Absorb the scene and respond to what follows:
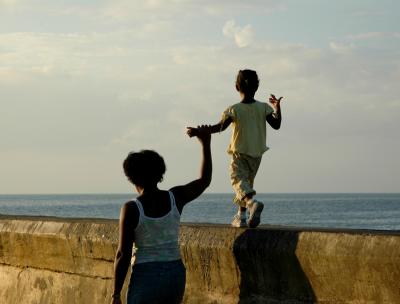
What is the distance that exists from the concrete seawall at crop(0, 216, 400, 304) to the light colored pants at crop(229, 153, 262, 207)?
2.04 ft

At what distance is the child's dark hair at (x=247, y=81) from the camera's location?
21.8 feet

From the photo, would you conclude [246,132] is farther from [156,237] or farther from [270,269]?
[156,237]

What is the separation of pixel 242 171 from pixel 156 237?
1866 millimetres

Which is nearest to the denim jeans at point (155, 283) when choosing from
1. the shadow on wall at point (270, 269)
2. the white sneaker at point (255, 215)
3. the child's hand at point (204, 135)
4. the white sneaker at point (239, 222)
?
the shadow on wall at point (270, 269)

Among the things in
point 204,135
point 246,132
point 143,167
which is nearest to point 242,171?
point 246,132

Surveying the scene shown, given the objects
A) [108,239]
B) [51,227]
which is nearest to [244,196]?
[108,239]

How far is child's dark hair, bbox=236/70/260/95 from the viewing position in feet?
21.8

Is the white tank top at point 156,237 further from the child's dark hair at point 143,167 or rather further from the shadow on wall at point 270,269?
the shadow on wall at point 270,269

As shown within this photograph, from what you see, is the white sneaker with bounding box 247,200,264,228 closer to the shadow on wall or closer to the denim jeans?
the shadow on wall

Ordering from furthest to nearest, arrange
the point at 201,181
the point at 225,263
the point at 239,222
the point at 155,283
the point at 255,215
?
1. the point at 239,222
2. the point at 255,215
3. the point at 225,263
4. the point at 201,181
5. the point at 155,283

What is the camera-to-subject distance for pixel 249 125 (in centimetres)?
659

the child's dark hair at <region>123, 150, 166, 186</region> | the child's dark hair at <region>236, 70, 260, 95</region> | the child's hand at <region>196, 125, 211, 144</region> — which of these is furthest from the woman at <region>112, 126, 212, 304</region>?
the child's dark hair at <region>236, 70, 260, 95</region>

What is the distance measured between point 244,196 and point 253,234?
994 mm

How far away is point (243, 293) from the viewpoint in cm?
552
